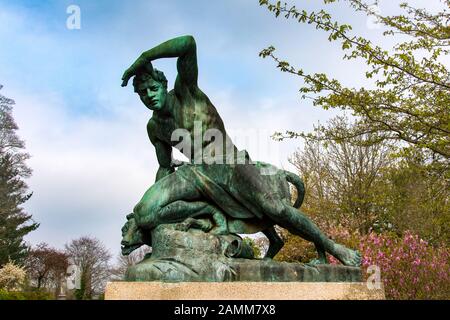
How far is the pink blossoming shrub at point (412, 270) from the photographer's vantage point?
11.5m

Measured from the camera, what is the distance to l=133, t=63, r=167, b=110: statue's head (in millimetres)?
5156

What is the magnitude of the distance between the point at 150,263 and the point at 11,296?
12971mm

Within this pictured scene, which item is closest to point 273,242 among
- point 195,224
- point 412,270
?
point 195,224

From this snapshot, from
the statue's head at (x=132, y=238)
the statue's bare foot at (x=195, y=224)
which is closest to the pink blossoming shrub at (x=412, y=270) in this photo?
the statue's bare foot at (x=195, y=224)

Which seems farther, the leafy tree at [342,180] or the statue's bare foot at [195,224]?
the leafy tree at [342,180]

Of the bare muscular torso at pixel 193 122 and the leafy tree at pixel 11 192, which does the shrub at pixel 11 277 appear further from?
the bare muscular torso at pixel 193 122

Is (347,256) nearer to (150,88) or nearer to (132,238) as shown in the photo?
(132,238)

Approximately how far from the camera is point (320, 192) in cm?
2238

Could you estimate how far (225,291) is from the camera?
435 cm

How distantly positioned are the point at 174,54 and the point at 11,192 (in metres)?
25.4

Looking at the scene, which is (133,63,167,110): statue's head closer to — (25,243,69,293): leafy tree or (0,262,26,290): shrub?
(0,262,26,290): shrub

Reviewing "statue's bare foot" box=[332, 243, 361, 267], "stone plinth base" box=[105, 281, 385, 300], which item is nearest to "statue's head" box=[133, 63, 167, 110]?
"stone plinth base" box=[105, 281, 385, 300]

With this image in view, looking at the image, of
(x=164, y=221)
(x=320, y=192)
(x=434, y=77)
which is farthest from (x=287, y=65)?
(x=320, y=192)

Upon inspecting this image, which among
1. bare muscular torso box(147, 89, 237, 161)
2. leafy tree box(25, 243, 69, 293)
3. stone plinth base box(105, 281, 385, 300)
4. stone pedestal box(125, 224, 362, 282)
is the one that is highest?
leafy tree box(25, 243, 69, 293)
